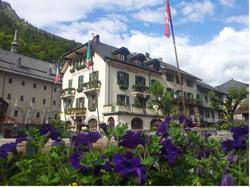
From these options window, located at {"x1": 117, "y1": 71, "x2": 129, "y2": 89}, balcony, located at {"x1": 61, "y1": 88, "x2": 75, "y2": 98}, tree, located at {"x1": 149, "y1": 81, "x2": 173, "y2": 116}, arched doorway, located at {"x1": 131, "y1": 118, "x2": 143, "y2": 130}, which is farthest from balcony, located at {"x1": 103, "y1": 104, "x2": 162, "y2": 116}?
balcony, located at {"x1": 61, "y1": 88, "x2": 75, "y2": 98}

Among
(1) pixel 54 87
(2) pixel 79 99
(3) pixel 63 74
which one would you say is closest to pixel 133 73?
(2) pixel 79 99

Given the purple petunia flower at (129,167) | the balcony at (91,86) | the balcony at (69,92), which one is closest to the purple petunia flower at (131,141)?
the purple petunia flower at (129,167)

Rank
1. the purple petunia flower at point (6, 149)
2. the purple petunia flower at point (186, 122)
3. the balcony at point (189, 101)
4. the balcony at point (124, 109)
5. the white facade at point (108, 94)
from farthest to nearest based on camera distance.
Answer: the balcony at point (189, 101), the white facade at point (108, 94), the balcony at point (124, 109), the purple petunia flower at point (186, 122), the purple petunia flower at point (6, 149)

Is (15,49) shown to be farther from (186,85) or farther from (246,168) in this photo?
(246,168)

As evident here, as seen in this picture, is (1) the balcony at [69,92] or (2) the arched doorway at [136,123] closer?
(2) the arched doorway at [136,123]

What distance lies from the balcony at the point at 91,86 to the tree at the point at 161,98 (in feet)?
16.5

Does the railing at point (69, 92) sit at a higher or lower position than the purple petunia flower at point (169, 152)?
higher

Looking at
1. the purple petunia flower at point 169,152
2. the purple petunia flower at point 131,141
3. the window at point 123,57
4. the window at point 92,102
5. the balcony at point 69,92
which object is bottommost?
the purple petunia flower at point 169,152

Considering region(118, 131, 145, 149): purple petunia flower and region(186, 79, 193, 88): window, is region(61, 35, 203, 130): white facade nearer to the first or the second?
region(186, 79, 193, 88): window

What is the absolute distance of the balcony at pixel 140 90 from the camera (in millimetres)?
33156

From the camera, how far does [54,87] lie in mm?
44375

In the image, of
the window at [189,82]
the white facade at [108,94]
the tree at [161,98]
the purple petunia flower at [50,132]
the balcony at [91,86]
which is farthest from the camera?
the window at [189,82]

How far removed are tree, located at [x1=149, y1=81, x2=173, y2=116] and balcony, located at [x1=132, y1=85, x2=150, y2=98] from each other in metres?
1.88

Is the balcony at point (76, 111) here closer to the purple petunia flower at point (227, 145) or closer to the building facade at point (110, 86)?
the building facade at point (110, 86)
